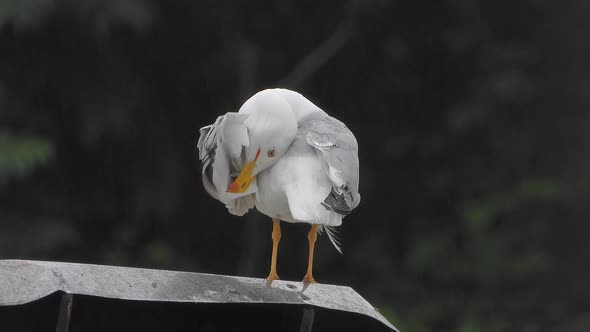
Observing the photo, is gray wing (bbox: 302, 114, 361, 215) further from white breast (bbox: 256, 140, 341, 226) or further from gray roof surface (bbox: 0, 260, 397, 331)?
gray roof surface (bbox: 0, 260, 397, 331)

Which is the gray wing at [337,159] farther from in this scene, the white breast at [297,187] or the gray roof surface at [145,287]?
the gray roof surface at [145,287]

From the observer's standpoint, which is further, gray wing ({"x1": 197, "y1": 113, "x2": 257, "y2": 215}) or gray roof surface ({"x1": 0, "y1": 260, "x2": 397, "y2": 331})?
gray wing ({"x1": 197, "y1": 113, "x2": 257, "y2": 215})

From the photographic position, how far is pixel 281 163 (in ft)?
9.27

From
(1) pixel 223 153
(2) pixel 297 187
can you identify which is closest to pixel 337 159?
(2) pixel 297 187

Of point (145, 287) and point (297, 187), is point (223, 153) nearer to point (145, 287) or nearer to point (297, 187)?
point (297, 187)

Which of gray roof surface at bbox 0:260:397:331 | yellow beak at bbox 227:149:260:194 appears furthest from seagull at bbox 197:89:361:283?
gray roof surface at bbox 0:260:397:331

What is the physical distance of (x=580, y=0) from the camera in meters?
8.60

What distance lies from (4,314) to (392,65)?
253 inches

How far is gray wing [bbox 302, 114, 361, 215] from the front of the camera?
2770 mm

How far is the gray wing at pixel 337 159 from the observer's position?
2.77 meters

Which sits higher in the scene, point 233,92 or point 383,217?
point 233,92

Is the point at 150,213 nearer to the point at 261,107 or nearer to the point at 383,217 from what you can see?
the point at 383,217

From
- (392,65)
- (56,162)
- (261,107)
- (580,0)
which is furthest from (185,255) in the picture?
(261,107)

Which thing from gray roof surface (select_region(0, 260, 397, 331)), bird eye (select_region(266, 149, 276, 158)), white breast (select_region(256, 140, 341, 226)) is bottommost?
gray roof surface (select_region(0, 260, 397, 331))
